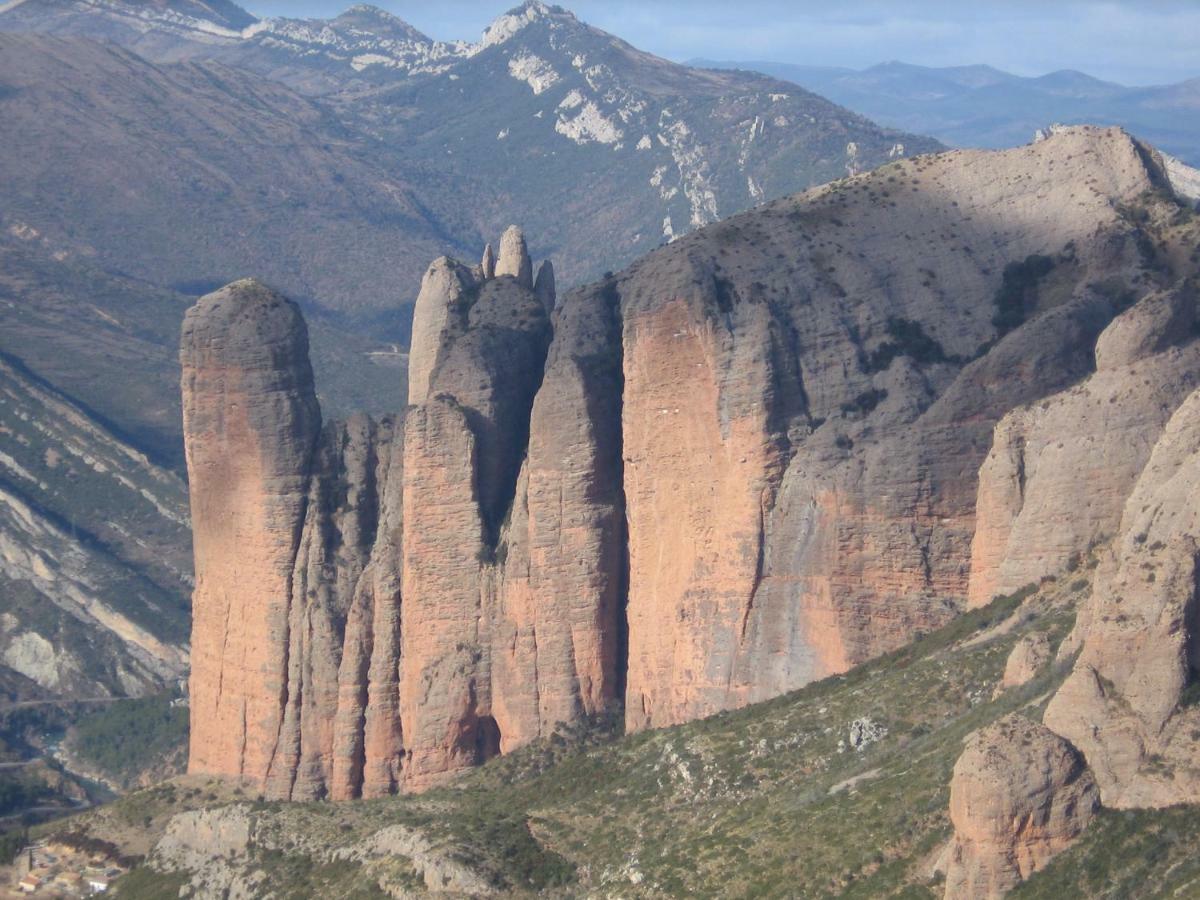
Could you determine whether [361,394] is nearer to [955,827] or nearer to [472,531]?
[472,531]

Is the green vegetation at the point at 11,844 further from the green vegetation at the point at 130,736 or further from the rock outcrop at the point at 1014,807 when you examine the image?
the rock outcrop at the point at 1014,807

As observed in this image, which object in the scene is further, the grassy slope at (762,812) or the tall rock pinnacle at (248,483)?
the tall rock pinnacle at (248,483)

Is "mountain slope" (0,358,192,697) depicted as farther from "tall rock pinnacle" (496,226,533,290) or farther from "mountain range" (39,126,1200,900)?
"mountain range" (39,126,1200,900)

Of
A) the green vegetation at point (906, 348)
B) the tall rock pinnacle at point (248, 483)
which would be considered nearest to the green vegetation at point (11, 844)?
the tall rock pinnacle at point (248, 483)

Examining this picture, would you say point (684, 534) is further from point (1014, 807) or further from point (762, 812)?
point (1014, 807)

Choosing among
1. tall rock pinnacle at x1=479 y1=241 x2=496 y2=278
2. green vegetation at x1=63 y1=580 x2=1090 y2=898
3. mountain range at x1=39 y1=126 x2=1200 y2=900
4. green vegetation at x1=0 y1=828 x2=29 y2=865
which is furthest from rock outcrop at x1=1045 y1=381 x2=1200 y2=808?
green vegetation at x1=0 y1=828 x2=29 y2=865

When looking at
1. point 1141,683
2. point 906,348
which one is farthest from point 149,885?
point 1141,683
